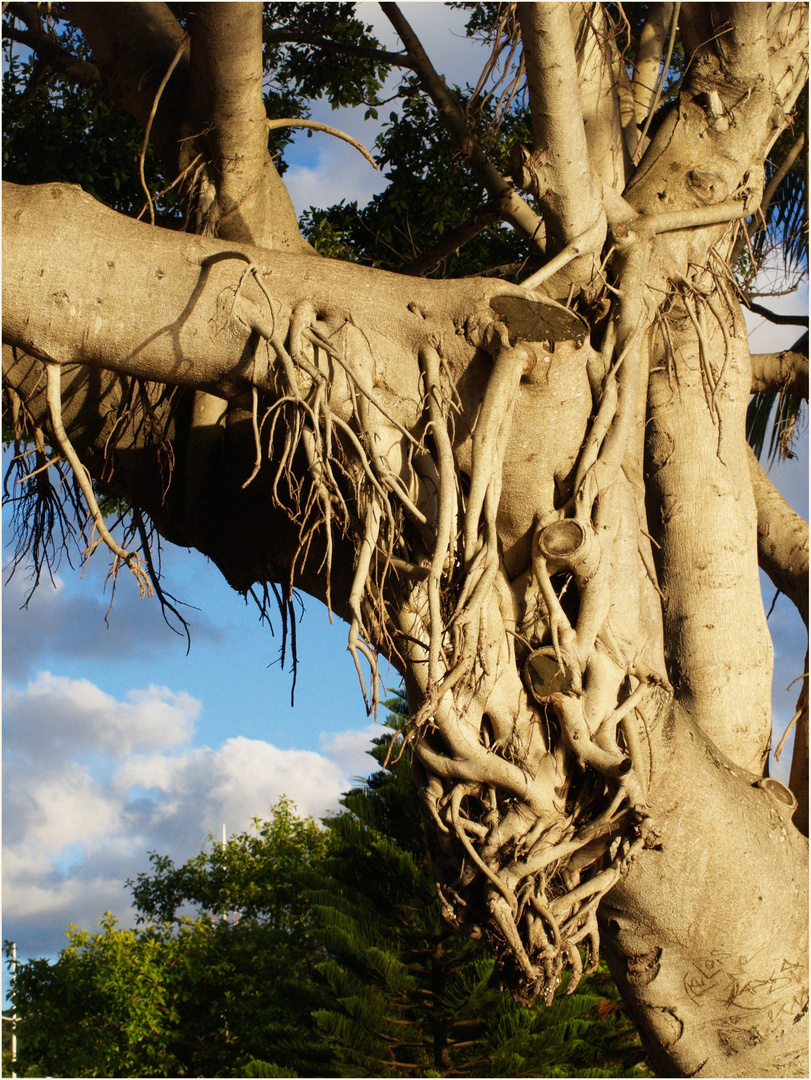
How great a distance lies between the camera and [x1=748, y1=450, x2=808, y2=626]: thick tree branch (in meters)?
4.06

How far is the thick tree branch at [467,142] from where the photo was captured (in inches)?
146

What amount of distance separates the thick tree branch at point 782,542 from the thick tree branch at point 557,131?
4.46 ft

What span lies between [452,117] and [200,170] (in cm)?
111

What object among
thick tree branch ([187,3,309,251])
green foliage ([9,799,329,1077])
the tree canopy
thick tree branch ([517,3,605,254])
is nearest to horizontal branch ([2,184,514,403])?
the tree canopy

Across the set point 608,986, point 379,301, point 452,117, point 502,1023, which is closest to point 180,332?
point 379,301

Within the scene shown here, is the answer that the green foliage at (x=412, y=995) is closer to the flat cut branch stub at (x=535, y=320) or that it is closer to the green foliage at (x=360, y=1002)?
the green foliage at (x=360, y=1002)

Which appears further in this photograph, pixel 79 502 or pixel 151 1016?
pixel 151 1016

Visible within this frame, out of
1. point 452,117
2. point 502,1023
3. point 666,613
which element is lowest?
point 502,1023

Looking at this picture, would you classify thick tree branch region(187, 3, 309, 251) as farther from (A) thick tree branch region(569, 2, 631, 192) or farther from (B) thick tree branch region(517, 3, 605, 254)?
(A) thick tree branch region(569, 2, 631, 192)

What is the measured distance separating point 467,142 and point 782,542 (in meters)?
2.08

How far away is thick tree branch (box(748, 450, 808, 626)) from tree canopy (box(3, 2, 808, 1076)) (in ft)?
0.05

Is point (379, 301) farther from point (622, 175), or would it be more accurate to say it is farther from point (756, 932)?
point (756, 932)

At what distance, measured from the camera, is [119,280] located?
8.79 feet

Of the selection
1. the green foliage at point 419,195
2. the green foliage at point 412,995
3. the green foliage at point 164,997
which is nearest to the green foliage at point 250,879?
the green foliage at point 164,997
